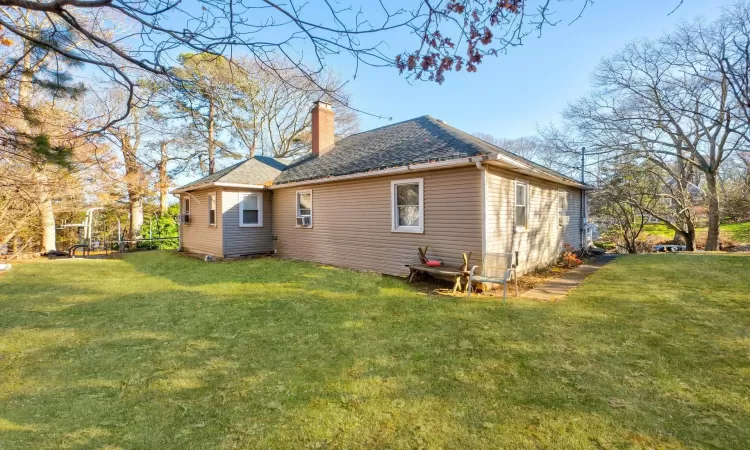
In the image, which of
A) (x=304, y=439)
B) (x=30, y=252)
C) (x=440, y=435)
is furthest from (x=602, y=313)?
(x=30, y=252)

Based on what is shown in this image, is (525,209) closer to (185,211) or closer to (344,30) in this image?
(344,30)

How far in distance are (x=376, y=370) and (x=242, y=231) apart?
34.2ft

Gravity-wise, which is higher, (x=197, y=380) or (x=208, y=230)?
→ (x=208, y=230)

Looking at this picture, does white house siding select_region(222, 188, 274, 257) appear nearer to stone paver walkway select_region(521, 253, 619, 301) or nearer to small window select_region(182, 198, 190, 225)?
small window select_region(182, 198, 190, 225)

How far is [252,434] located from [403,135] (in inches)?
388

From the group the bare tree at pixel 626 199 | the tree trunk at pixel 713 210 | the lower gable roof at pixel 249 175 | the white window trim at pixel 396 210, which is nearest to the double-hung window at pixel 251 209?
the lower gable roof at pixel 249 175

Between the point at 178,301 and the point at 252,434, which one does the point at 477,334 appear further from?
the point at 178,301

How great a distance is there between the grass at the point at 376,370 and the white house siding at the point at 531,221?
2082mm

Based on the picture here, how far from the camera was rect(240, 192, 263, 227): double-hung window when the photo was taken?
12.8 meters

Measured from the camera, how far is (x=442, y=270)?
7293mm

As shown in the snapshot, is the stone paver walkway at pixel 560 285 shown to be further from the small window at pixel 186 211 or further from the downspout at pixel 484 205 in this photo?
the small window at pixel 186 211

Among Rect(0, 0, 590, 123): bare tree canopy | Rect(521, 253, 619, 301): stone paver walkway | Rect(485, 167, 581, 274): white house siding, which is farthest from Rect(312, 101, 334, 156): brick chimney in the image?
Rect(0, 0, 590, 123): bare tree canopy

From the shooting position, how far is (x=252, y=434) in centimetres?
259

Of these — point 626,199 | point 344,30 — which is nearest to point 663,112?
point 626,199
